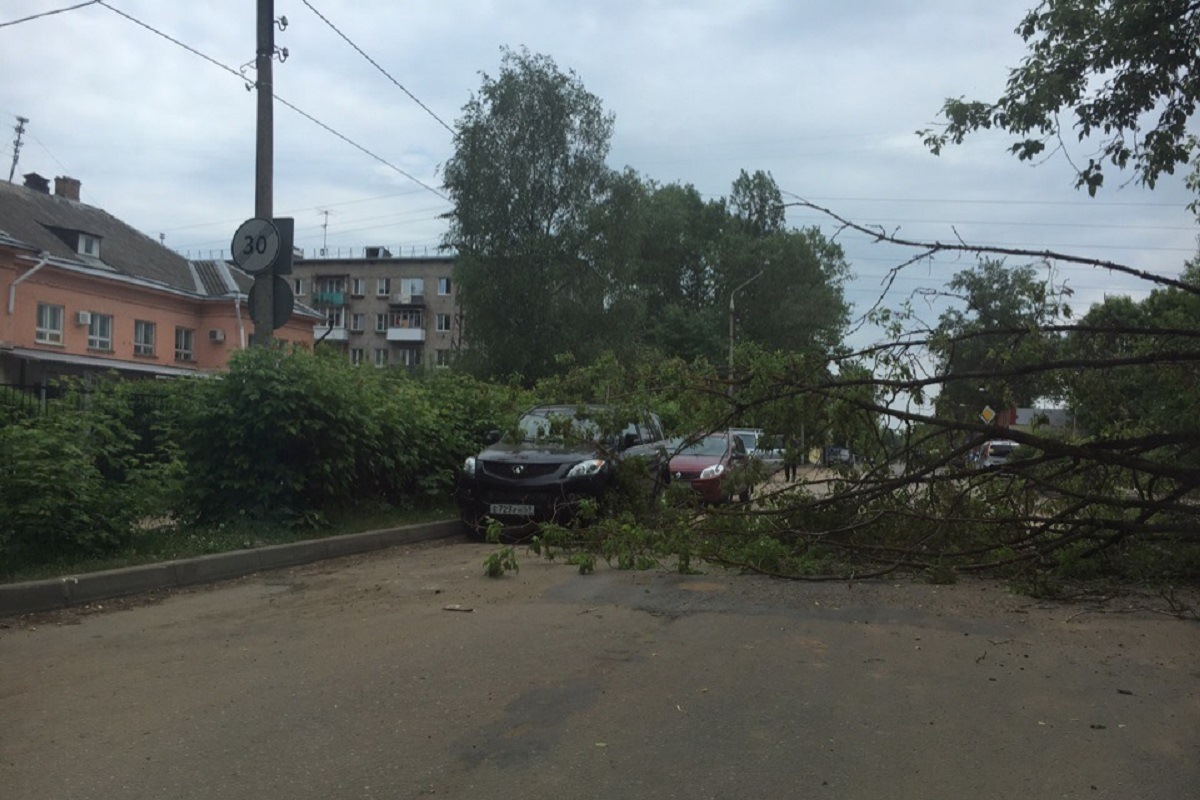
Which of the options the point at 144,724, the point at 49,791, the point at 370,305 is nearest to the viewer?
the point at 49,791

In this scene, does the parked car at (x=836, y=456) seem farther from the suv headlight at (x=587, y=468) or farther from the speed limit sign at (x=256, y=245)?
the speed limit sign at (x=256, y=245)

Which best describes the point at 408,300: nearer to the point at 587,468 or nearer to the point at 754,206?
the point at 754,206

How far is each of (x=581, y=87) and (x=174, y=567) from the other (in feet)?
98.7

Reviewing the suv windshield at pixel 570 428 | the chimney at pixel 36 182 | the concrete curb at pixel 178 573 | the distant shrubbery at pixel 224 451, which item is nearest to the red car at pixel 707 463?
the suv windshield at pixel 570 428

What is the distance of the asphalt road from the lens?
13.8 feet

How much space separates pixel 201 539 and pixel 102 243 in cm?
3380

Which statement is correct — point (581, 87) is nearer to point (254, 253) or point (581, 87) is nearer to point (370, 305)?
point (254, 253)

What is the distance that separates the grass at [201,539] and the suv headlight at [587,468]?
2.16 meters

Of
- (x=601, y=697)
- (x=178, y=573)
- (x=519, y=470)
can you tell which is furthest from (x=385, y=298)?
(x=601, y=697)

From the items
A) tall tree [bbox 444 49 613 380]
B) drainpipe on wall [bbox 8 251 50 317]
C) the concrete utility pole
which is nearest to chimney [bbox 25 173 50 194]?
drainpipe on wall [bbox 8 251 50 317]

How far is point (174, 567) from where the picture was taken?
8531 millimetres

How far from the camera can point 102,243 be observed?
3912cm

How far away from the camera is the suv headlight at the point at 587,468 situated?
11.8m

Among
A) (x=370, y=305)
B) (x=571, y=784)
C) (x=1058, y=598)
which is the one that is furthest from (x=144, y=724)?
(x=370, y=305)
